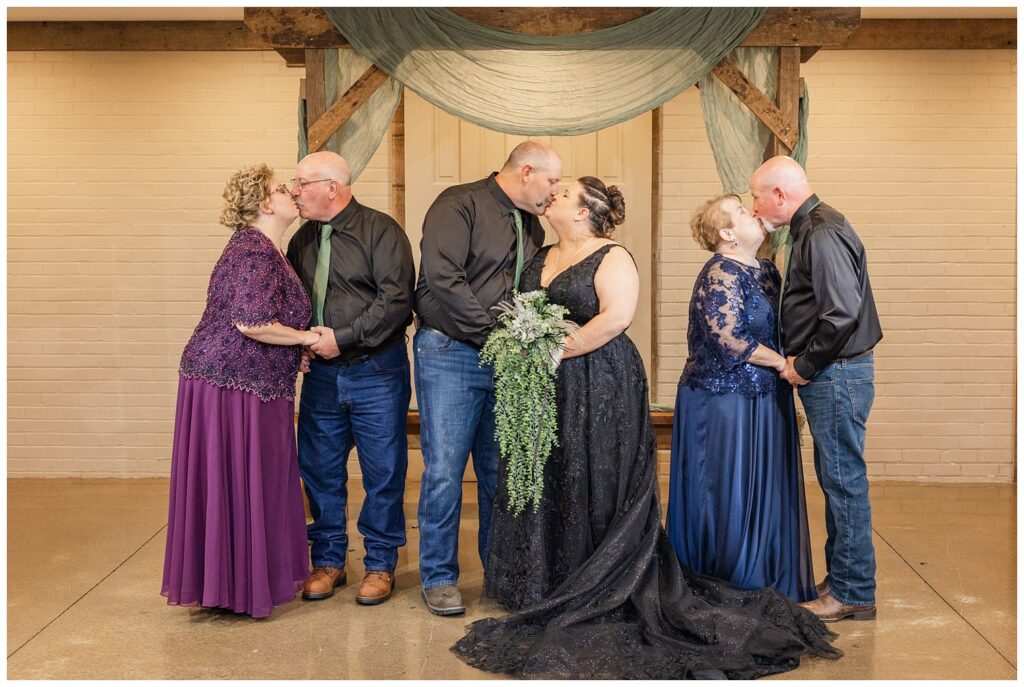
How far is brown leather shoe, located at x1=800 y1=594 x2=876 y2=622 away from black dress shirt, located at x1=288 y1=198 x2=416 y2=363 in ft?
6.34

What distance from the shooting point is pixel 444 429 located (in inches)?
173

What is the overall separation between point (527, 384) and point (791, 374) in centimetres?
98

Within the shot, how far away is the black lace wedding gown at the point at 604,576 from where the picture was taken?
3.77m

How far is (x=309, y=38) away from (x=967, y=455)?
15.4 feet

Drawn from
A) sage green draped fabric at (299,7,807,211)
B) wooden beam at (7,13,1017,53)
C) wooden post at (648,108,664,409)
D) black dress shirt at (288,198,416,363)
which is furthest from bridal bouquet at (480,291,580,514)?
wooden beam at (7,13,1017,53)

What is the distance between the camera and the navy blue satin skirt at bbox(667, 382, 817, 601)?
4230 millimetres

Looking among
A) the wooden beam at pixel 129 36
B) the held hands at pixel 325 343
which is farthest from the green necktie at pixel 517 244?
the wooden beam at pixel 129 36

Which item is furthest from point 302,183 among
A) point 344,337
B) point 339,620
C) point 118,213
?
point 118,213

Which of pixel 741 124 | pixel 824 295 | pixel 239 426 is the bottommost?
pixel 239 426

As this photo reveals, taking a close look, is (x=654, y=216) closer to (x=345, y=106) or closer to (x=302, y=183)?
(x=345, y=106)

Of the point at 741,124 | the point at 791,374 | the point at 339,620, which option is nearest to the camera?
the point at 791,374

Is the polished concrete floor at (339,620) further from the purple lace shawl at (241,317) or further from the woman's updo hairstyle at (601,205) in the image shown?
the woman's updo hairstyle at (601,205)

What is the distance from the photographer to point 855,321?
161 inches

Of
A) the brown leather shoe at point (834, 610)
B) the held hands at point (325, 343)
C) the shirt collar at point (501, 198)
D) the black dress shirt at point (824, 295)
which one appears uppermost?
the shirt collar at point (501, 198)
